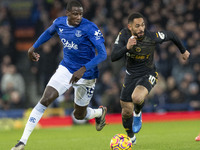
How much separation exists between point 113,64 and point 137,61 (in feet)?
25.0

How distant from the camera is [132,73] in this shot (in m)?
8.66

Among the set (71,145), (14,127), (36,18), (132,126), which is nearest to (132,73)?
(132,126)

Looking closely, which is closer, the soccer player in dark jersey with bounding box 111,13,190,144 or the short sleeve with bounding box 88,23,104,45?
the short sleeve with bounding box 88,23,104,45

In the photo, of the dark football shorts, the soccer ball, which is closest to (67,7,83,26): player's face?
the dark football shorts

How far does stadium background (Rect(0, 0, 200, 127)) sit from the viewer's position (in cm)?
1548

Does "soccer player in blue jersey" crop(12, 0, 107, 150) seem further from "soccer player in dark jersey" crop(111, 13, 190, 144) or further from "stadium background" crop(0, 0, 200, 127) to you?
"stadium background" crop(0, 0, 200, 127)

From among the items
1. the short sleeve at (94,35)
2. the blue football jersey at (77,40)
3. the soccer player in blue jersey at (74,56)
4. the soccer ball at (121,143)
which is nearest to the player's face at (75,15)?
the soccer player in blue jersey at (74,56)

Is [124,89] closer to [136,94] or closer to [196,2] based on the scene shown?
[136,94]

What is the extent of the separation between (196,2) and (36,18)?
21.3 ft

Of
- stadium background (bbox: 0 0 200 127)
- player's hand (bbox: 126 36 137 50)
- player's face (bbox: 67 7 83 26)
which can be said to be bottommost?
stadium background (bbox: 0 0 200 127)

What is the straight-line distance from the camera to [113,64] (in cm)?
1616

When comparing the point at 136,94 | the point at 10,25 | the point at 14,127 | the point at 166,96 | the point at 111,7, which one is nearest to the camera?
the point at 136,94

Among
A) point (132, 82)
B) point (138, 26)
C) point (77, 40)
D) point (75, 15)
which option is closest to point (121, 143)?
point (132, 82)

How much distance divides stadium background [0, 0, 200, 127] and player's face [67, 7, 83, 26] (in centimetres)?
751
